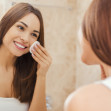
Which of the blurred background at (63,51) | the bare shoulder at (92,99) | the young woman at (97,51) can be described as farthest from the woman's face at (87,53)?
the blurred background at (63,51)

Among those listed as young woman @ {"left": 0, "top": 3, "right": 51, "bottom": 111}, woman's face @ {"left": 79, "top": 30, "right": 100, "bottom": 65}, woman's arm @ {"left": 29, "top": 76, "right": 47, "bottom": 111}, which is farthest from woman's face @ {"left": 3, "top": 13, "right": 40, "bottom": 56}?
woman's face @ {"left": 79, "top": 30, "right": 100, "bottom": 65}

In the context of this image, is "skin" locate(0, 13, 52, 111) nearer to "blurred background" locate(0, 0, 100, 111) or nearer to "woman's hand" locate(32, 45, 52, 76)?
"woman's hand" locate(32, 45, 52, 76)

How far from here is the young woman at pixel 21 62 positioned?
1.06m

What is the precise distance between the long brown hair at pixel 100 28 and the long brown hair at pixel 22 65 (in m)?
0.67

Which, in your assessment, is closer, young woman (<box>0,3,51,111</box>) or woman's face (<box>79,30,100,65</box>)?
woman's face (<box>79,30,100,65</box>)

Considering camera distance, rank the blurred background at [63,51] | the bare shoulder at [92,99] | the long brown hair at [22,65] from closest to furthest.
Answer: the bare shoulder at [92,99] < the long brown hair at [22,65] < the blurred background at [63,51]

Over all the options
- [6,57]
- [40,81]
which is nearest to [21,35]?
[6,57]

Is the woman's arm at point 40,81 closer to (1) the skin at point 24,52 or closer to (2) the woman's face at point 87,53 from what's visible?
(1) the skin at point 24,52

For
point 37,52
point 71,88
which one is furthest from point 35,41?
point 71,88

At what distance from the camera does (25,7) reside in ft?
3.61

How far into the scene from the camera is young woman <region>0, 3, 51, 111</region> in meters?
1.06

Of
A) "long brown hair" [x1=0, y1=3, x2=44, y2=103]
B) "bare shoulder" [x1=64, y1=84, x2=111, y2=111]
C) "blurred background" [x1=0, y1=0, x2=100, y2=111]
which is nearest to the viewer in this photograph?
"bare shoulder" [x1=64, y1=84, x2=111, y2=111]

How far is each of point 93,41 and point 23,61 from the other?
0.76m

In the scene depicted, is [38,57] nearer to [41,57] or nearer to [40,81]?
[41,57]
